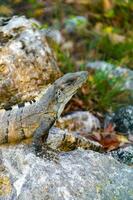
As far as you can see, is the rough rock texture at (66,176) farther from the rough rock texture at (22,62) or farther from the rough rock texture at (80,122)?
the rough rock texture at (80,122)

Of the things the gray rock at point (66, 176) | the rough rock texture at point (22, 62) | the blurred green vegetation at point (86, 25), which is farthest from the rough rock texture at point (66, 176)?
the blurred green vegetation at point (86, 25)

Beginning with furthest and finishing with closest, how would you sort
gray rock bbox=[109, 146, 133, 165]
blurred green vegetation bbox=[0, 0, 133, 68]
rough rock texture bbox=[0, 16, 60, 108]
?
blurred green vegetation bbox=[0, 0, 133, 68], rough rock texture bbox=[0, 16, 60, 108], gray rock bbox=[109, 146, 133, 165]

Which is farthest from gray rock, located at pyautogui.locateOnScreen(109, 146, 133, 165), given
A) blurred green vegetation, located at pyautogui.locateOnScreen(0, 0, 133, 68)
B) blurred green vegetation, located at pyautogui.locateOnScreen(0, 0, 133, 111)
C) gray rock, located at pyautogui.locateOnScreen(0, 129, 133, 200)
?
blurred green vegetation, located at pyautogui.locateOnScreen(0, 0, 133, 68)

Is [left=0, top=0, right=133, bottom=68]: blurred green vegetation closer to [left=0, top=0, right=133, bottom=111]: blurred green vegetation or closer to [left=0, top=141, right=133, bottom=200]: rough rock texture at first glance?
[left=0, top=0, right=133, bottom=111]: blurred green vegetation

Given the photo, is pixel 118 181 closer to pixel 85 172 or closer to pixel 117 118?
pixel 85 172

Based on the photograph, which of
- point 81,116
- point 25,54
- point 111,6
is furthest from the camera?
point 111,6

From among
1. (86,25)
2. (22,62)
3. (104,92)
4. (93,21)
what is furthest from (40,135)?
(93,21)

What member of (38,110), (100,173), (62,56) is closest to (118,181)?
(100,173)
